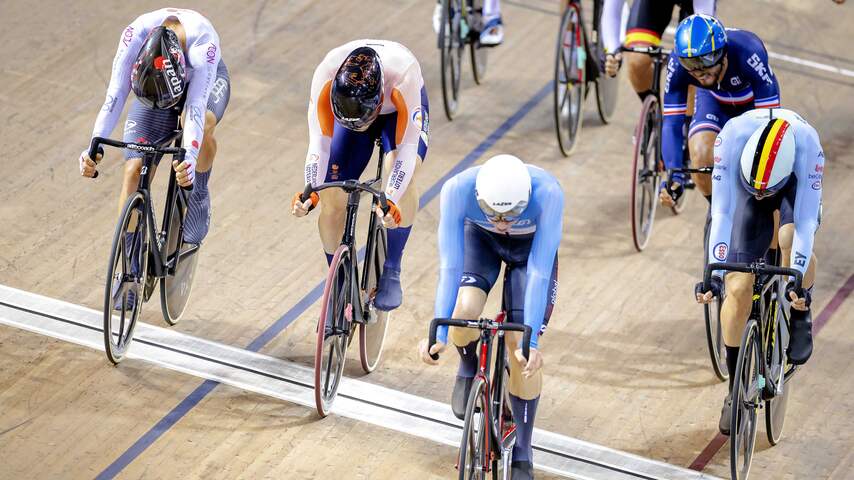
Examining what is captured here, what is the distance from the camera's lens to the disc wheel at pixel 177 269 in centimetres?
663

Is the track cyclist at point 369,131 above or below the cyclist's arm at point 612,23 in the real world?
above

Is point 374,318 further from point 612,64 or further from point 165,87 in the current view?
point 612,64

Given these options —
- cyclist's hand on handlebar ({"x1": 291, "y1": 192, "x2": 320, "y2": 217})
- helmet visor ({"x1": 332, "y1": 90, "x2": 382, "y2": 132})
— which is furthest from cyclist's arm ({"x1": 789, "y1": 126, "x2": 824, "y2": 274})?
cyclist's hand on handlebar ({"x1": 291, "y1": 192, "x2": 320, "y2": 217})

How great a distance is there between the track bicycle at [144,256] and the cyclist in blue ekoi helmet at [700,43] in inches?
Result: 88.5

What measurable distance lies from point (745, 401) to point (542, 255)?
112cm

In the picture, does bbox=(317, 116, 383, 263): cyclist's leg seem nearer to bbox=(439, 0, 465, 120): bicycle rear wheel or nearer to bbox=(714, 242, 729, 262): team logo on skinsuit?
bbox=(714, 242, 729, 262): team logo on skinsuit

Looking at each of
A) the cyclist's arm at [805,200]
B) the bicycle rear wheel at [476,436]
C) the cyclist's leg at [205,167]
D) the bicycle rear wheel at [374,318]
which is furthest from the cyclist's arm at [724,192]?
the cyclist's leg at [205,167]

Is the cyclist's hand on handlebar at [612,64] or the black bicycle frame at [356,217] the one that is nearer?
the black bicycle frame at [356,217]

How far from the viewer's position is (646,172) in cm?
764

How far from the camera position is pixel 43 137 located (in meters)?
8.33

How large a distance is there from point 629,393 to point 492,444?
1.32 m

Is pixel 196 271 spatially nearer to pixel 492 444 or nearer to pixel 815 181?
pixel 492 444

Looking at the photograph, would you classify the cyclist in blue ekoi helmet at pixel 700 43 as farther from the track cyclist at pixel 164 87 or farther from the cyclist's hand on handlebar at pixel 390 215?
the track cyclist at pixel 164 87

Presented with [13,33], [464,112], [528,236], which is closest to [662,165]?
[464,112]
